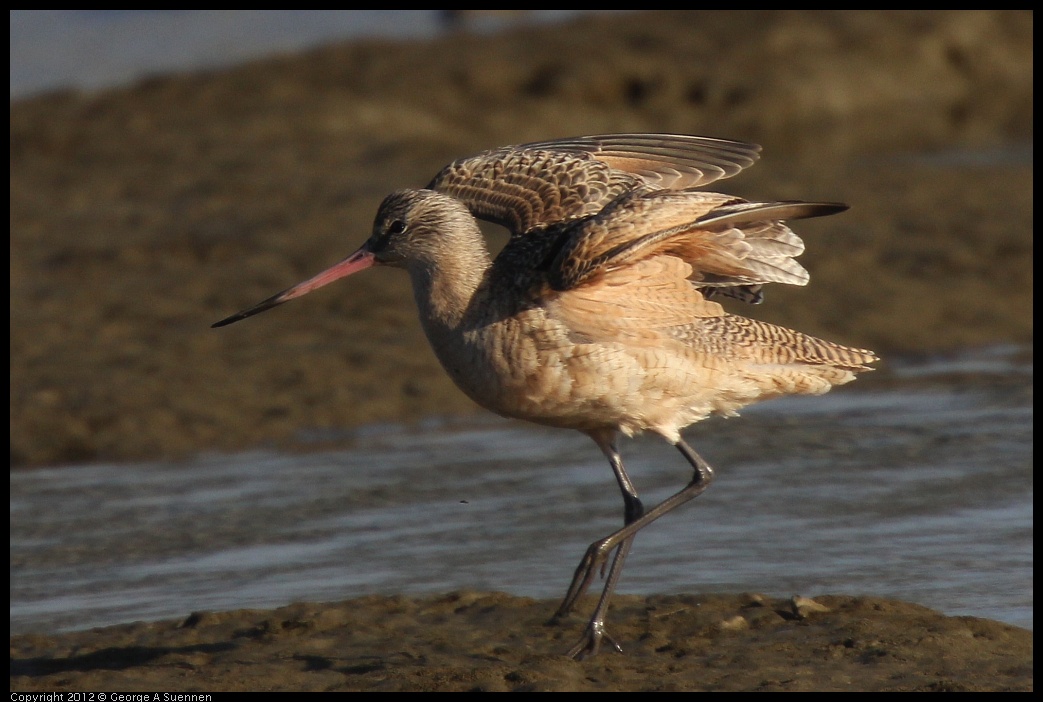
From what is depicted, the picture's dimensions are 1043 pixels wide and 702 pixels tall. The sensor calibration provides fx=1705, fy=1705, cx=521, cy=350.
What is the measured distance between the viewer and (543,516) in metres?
5.76

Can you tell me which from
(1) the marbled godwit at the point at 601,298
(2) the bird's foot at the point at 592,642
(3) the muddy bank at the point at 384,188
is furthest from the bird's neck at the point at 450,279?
(3) the muddy bank at the point at 384,188

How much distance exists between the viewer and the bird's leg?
15.0 feet

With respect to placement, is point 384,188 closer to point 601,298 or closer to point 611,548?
point 601,298

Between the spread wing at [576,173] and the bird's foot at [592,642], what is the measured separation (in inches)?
50.3

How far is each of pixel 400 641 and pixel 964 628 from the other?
1.51 meters

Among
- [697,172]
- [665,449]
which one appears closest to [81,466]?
[665,449]

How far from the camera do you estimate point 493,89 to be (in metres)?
11.8

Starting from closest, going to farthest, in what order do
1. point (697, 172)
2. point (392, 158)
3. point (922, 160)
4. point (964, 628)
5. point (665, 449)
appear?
point (964, 628), point (697, 172), point (665, 449), point (392, 158), point (922, 160)

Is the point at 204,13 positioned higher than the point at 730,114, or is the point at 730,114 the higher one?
the point at 204,13

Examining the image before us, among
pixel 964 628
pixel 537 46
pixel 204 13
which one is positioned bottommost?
pixel 964 628

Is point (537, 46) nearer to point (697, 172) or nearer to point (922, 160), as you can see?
point (922, 160)

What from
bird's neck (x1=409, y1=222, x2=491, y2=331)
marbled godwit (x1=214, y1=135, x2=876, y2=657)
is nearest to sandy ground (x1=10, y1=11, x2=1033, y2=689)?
marbled godwit (x1=214, y1=135, x2=876, y2=657)

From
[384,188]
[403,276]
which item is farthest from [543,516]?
[384,188]

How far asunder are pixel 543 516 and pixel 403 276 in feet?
10.2
